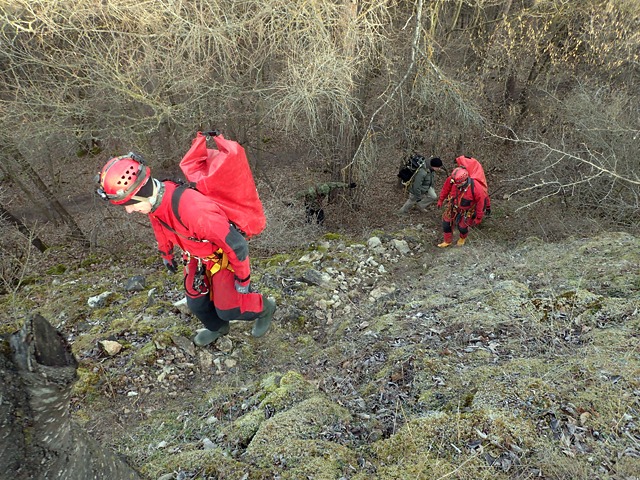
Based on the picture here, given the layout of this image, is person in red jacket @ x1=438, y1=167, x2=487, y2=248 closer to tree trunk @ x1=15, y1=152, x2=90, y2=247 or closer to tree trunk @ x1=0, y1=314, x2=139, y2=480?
tree trunk @ x1=0, y1=314, x2=139, y2=480

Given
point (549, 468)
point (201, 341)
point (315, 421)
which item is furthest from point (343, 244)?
point (549, 468)

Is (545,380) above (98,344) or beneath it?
above

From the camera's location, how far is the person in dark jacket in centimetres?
908

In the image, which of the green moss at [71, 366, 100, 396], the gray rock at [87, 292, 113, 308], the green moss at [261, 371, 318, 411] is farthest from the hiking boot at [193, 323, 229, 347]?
the gray rock at [87, 292, 113, 308]

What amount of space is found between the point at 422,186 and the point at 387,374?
6830 millimetres

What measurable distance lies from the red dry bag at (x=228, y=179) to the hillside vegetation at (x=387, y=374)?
142 cm

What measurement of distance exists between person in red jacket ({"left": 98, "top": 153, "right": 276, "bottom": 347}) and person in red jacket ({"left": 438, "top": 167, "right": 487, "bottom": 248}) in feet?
15.7

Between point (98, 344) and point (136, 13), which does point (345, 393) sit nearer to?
point (98, 344)

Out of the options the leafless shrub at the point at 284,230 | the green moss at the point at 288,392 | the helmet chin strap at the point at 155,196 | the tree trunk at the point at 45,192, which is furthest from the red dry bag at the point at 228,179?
the tree trunk at the point at 45,192

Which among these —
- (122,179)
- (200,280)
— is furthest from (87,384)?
(122,179)

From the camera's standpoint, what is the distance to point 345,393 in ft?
10.2

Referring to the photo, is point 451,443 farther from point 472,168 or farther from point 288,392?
point 472,168

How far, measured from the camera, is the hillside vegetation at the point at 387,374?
2189 mm

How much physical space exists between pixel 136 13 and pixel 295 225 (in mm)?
4919
